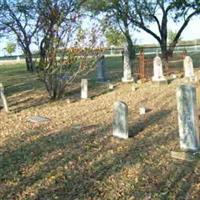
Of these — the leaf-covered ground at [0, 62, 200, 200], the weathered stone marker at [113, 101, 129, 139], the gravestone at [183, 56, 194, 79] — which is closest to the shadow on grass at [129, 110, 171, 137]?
the leaf-covered ground at [0, 62, 200, 200]

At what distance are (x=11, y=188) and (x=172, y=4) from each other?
89.2 ft

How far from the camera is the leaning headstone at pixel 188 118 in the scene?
7.34 m

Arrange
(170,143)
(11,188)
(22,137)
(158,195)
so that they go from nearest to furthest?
(158,195)
(11,188)
(170,143)
(22,137)

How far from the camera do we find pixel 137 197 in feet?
19.0

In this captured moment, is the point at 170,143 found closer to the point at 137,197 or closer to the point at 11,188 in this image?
the point at 137,197

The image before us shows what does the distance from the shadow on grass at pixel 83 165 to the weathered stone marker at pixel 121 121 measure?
16 centimetres

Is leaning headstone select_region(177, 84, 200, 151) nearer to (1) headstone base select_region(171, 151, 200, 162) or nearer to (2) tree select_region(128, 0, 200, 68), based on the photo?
(1) headstone base select_region(171, 151, 200, 162)

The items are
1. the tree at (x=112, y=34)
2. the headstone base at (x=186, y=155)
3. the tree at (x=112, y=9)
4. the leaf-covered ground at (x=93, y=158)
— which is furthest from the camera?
the tree at (x=112, y=9)

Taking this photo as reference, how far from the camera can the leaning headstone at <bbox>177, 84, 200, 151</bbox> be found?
734cm

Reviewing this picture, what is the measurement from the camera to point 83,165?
7.16m

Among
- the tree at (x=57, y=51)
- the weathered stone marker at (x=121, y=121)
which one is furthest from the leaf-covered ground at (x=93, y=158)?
the tree at (x=57, y=51)

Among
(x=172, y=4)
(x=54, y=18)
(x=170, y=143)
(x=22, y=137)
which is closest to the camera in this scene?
(x=170, y=143)

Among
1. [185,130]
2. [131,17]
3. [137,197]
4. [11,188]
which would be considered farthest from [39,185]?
[131,17]

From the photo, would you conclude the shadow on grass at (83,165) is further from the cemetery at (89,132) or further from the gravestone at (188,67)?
the gravestone at (188,67)
